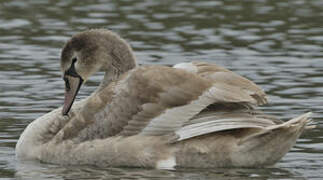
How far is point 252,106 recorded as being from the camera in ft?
36.5

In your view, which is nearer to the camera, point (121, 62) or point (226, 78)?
point (226, 78)

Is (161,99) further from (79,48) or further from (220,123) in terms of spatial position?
(79,48)

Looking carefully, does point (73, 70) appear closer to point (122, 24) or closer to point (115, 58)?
point (115, 58)

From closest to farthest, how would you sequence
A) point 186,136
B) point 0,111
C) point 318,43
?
point 186,136, point 0,111, point 318,43

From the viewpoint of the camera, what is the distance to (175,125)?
11.1 meters

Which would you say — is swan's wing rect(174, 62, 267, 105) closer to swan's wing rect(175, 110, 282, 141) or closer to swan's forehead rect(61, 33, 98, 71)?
swan's wing rect(175, 110, 282, 141)

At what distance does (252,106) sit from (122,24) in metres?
9.83

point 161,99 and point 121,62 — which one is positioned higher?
point 121,62

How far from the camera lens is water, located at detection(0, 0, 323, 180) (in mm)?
11383

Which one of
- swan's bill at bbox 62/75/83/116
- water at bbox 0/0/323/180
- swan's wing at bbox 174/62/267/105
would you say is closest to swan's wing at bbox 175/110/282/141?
swan's wing at bbox 174/62/267/105

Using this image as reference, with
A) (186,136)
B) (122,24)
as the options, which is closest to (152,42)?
(122,24)

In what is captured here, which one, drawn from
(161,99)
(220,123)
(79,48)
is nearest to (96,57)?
(79,48)

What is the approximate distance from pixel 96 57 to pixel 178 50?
638cm

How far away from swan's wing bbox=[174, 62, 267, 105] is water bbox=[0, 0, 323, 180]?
0.74 m
